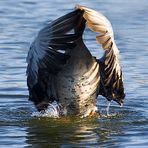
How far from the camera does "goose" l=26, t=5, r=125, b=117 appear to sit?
1002 centimetres

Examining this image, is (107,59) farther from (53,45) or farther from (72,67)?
(53,45)

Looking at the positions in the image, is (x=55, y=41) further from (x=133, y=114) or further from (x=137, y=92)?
(x=137, y=92)

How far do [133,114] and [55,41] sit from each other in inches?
71.6

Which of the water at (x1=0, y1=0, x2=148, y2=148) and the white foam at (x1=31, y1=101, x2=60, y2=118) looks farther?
the white foam at (x1=31, y1=101, x2=60, y2=118)

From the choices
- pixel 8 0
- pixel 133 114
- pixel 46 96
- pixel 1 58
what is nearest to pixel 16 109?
pixel 46 96

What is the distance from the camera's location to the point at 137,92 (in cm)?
Result: 1224

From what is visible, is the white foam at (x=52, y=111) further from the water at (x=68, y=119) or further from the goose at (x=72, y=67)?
the water at (x=68, y=119)

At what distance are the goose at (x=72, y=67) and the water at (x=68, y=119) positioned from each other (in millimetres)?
252

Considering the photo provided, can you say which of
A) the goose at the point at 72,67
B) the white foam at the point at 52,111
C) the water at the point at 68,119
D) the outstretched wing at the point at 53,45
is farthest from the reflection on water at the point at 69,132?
the outstretched wing at the point at 53,45

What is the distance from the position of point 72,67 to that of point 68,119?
0.71m

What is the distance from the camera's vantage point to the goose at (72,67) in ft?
32.9

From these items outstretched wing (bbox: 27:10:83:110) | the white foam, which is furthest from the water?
outstretched wing (bbox: 27:10:83:110)

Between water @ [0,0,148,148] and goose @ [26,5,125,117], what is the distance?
0.83ft

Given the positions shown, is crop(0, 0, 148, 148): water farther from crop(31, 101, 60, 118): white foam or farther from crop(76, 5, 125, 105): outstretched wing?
crop(76, 5, 125, 105): outstretched wing
